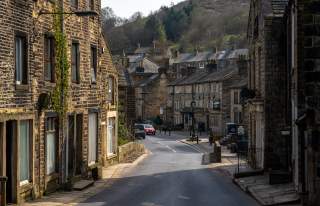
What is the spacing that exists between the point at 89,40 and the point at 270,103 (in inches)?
341

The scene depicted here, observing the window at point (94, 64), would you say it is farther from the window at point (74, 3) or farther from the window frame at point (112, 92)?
the window frame at point (112, 92)

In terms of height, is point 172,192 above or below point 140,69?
below

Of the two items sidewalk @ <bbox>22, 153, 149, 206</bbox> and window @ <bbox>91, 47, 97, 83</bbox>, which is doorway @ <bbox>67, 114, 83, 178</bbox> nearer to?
sidewalk @ <bbox>22, 153, 149, 206</bbox>

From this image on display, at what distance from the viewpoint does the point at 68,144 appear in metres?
27.4

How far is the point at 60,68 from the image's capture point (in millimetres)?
25453

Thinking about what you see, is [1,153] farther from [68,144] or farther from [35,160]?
[68,144]

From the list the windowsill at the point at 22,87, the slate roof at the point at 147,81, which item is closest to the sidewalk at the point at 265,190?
the windowsill at the point at 22,87

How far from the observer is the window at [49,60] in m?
24.4

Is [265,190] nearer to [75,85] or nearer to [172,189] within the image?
[172,189]

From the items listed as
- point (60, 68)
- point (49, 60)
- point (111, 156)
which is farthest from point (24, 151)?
point (111, 156)

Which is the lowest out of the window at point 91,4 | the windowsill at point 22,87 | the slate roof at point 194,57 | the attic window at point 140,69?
the windowsill at point 22,87

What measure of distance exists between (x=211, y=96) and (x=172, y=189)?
57324mm

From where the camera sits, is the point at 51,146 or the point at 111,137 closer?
the point at 51,146

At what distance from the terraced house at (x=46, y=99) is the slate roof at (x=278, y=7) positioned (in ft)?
27.0
